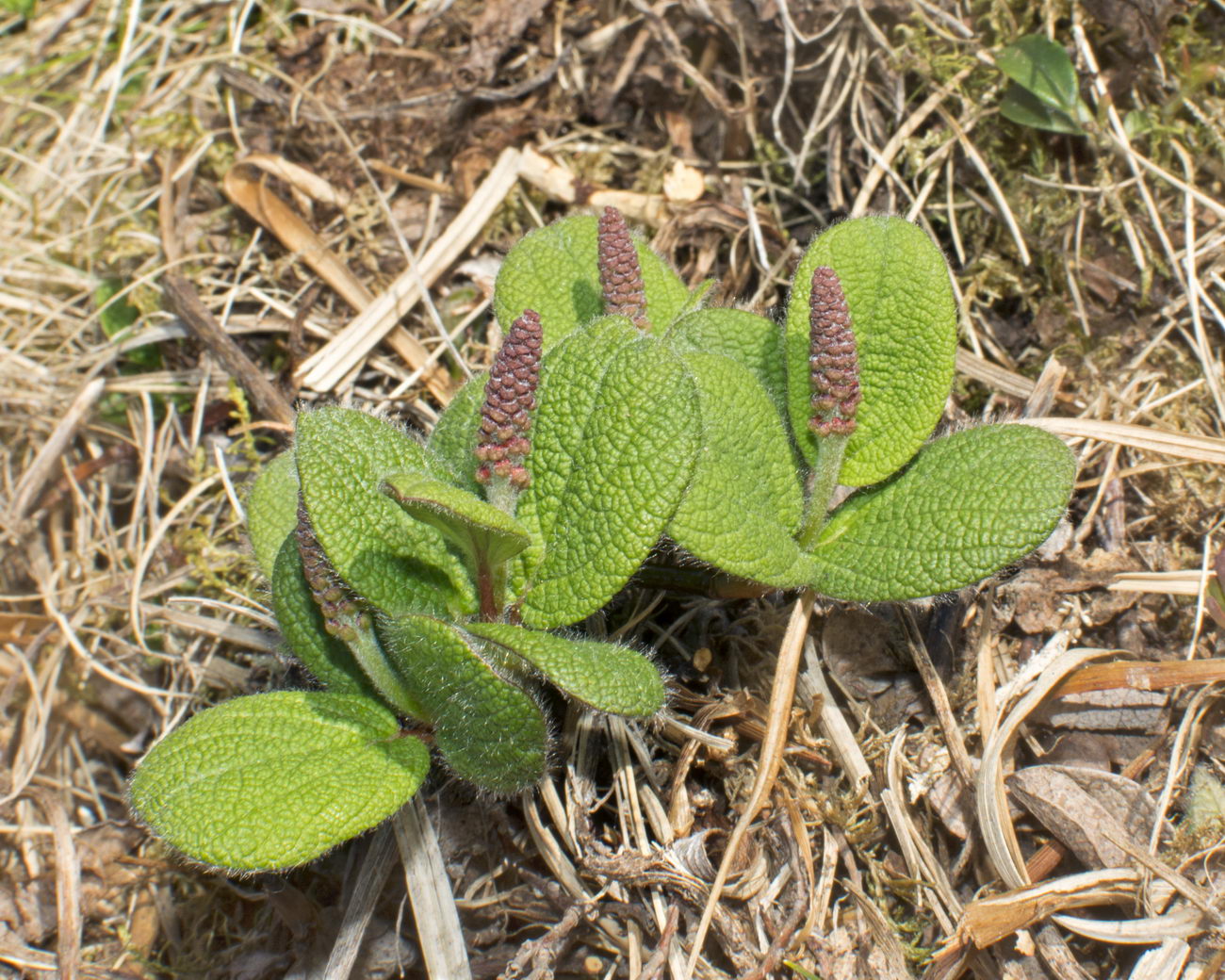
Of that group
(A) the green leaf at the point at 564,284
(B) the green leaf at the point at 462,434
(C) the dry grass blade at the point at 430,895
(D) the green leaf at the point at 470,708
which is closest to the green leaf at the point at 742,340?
(A) the green leaf at the point at 564,284

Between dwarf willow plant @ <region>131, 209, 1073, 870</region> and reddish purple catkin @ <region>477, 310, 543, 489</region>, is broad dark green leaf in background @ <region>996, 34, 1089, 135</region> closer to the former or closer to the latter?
dwarf willow plant @ <region>131, 209, 1073, 870</region>

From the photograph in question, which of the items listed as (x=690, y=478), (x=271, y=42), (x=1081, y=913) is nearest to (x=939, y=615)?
(x=1081, y=913)

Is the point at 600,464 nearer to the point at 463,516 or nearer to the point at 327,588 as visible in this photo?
the point at 463,516

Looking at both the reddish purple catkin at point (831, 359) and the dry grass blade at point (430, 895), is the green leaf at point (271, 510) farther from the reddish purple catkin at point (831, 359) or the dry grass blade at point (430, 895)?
the reddish purple catkin at point (831, 359)

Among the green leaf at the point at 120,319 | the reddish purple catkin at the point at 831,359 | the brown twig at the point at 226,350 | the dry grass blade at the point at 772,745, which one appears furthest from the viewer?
the green leaf at the point at 120,319

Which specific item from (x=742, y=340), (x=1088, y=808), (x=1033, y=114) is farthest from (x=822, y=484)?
(x=1033, y=114)

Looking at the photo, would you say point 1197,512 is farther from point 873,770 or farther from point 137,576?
point 137,576

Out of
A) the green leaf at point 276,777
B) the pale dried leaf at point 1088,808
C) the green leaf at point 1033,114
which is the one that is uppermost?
the green leaf at point 1033,114
